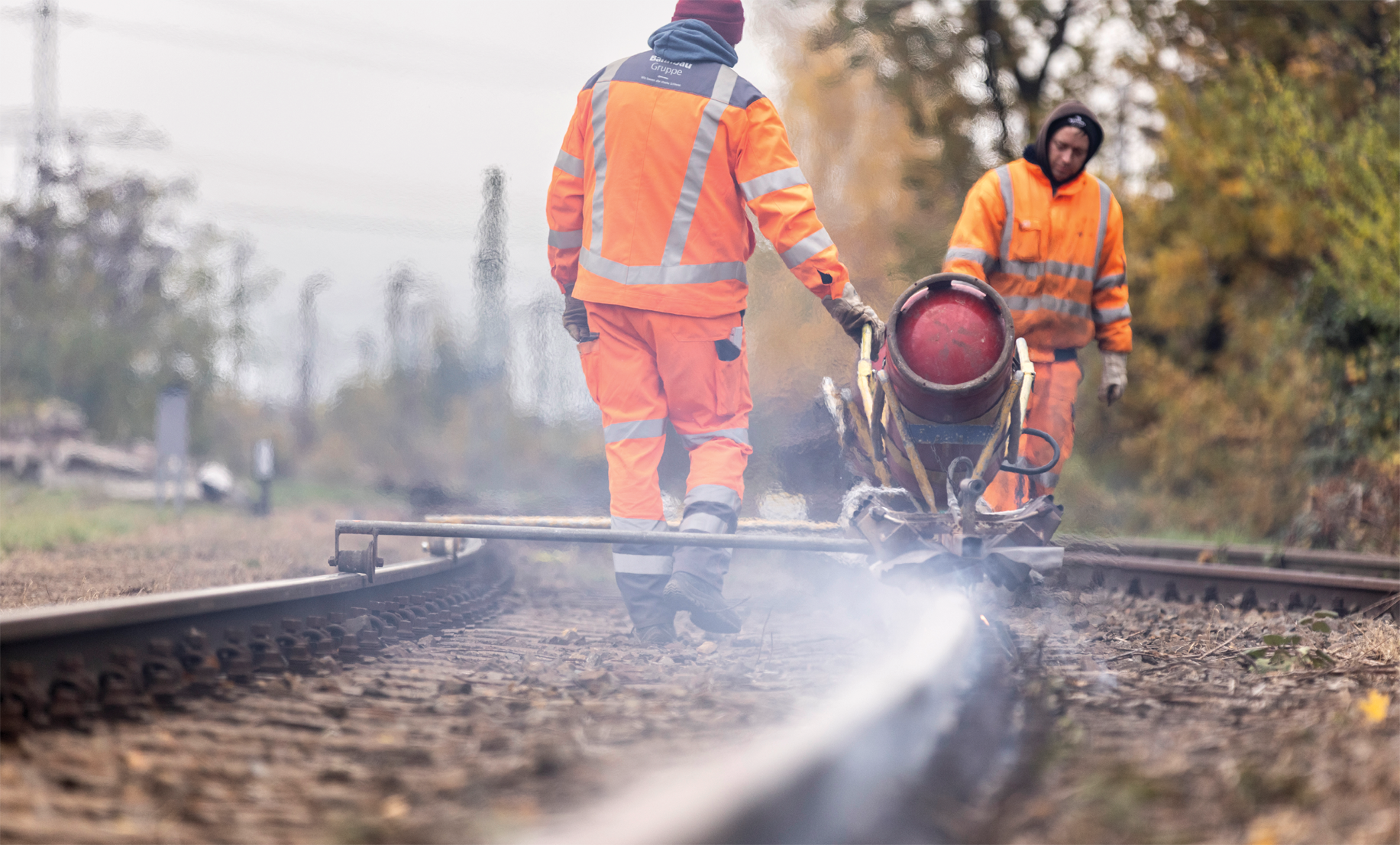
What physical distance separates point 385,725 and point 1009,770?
128 cm

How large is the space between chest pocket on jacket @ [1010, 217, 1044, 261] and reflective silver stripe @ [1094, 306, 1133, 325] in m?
0.58

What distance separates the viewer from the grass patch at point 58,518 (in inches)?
297

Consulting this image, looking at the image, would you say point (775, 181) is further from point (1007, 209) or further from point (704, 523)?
point (1007, 209)

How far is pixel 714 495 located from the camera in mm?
4504

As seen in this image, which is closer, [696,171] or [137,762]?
[137,762]

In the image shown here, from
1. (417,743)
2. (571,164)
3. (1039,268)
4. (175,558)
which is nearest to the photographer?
(417,743)

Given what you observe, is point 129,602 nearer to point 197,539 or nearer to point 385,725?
point 385,725

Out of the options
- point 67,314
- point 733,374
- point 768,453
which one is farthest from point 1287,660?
point 67,314

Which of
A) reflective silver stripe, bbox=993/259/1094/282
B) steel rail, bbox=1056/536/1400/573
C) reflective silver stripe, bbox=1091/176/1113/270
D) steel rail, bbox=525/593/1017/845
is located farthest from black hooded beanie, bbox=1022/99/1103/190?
steel rail, bbox=525/593/1017/845

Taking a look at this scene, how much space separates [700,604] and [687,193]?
5.18 feet

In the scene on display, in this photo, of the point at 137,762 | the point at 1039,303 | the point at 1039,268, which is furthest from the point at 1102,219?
the point at 137,762

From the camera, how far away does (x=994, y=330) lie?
13.5 feet

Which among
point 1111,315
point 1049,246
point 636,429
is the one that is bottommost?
point 636,429

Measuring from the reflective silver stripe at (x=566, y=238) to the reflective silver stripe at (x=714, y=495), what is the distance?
3.94ft
